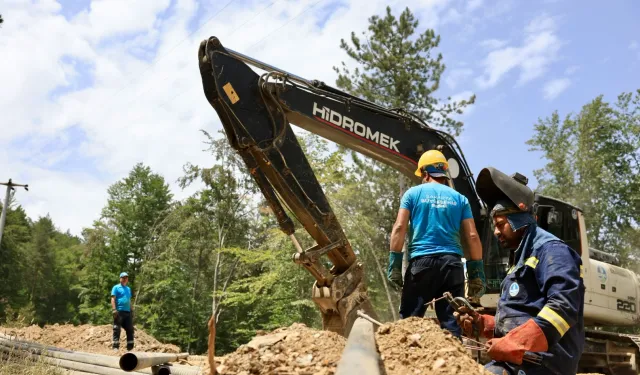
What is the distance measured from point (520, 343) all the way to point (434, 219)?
1.94 metres

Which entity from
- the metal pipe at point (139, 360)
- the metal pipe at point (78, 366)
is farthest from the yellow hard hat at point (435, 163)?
the metal pipe at point (78, 366)

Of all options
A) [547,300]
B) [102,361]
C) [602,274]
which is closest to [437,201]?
[547,300]

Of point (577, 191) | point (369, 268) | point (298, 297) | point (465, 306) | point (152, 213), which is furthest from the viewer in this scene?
point (152, 213)

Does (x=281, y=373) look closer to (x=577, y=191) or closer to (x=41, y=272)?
(x=577, y=191)

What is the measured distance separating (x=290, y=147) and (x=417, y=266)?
241 cm

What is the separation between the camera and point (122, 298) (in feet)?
41.0

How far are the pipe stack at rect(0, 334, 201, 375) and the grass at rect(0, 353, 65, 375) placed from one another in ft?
0.26

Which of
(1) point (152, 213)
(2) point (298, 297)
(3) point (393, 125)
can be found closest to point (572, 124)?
(2) point (298, 297)

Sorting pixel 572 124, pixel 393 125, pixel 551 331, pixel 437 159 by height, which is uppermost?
pixel 572 124

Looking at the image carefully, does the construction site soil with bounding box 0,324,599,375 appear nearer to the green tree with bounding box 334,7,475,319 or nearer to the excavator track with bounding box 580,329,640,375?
the excavator track with bounding box 580,329,640,375

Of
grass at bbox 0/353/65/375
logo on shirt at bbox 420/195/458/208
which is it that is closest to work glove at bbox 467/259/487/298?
logo on shirt at bbox 420/195/458/208

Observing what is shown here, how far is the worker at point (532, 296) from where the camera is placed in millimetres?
2711

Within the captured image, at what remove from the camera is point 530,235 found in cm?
316

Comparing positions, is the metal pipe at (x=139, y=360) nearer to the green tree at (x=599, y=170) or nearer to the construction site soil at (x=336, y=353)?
the construction site soil at (x=336, y=353)
